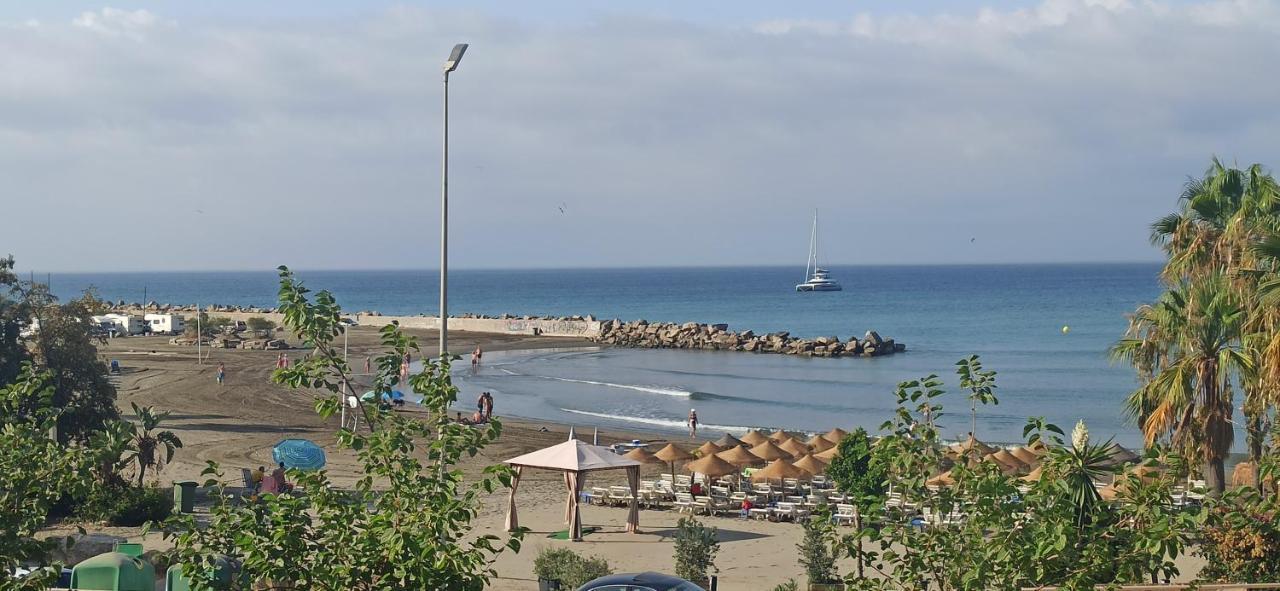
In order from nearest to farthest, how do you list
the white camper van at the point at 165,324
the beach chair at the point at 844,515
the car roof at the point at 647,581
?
the car roof at the point at 647,581 → the beach chair at the point at 844,515 → the white camper van at the point at 165,324

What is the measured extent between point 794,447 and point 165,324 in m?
64.0

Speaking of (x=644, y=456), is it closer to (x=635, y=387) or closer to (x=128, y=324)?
(x=635, y=387)

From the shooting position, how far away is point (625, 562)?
65.4ft

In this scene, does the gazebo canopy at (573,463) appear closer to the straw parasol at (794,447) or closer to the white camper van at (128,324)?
the straw parasol at (794,447)

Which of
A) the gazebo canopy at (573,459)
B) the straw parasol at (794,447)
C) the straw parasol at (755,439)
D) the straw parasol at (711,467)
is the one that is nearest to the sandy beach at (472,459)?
the straw parasol at (711,467)

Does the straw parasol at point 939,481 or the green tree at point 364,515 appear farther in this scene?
the straw parasol at point 939,481

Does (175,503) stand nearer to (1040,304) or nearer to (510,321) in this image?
(510,321)

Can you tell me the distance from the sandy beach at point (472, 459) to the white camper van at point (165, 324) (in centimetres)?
1648

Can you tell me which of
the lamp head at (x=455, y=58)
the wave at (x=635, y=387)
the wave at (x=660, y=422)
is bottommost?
the wave at (x=660, y=422)

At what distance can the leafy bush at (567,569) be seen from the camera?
52.8 feet

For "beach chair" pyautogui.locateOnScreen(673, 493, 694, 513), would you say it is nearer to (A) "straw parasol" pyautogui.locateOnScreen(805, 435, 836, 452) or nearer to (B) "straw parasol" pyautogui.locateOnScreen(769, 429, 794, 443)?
(A) "straw parasol" pyautogui.locateOnScreen(805, 435, 836, 452)

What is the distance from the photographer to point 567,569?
16.4 meters

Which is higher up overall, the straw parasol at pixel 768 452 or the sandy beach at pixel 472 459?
the straw parasol at pixel 768 452

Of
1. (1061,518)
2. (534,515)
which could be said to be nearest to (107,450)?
(1061,518)
